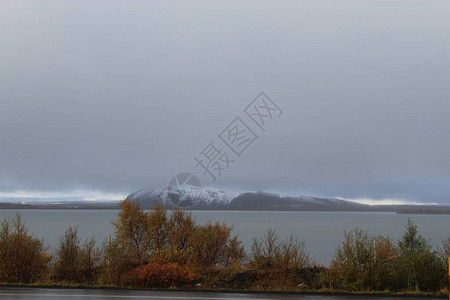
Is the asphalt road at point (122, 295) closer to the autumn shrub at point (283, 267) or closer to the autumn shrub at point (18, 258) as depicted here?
the autumn shrub at point (283, 267)

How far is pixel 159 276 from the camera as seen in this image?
52.2 ft

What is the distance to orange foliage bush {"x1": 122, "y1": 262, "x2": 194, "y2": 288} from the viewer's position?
15801 mm

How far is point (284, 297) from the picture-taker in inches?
527

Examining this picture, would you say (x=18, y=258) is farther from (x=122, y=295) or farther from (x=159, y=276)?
(x=122, y=295)

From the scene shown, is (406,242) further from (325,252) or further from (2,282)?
(325,252)

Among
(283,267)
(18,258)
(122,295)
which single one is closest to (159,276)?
(122,295)

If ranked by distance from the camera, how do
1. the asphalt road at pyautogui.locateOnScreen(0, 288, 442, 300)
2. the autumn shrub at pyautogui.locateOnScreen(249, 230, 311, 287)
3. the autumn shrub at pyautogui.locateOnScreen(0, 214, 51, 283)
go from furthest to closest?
the autumn shrub at pyautogui.locateOnScreen(0, 214, 51, 283)
the autumn shrub at pyautogui.locateOnScreen(249, 230, 311, 287)
the asphalt road at pyautogui.locateOnScreen(0, 288, 442, 300)

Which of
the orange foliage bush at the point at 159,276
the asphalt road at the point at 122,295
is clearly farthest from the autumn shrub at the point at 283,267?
A: the orange foliage bush at the point at 159,276

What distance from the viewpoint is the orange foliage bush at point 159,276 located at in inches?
622

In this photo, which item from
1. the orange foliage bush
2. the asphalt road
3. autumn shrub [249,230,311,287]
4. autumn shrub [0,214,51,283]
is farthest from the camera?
autumn shrub [0,214,51,283]

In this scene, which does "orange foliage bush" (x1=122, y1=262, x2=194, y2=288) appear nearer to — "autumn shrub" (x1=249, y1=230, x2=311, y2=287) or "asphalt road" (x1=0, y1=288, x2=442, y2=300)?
"asphalt road" (x1=0, y1=288, x2=442, y2=300)

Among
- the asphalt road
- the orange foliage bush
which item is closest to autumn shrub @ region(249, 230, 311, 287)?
the asphalt road

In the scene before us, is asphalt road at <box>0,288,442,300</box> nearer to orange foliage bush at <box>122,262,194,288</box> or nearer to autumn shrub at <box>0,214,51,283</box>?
orange foliage bush at <box>122,262,194,288</box>

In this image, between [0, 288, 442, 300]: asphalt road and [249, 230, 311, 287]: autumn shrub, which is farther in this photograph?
[249, 230, 311, 287]: autumn shrub
